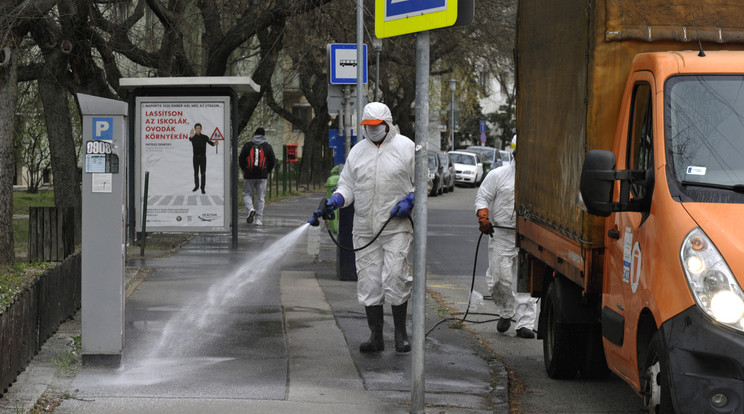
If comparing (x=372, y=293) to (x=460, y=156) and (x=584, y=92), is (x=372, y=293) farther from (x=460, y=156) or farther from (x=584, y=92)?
(x=460, y=156)

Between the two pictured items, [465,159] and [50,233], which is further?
[465,159]

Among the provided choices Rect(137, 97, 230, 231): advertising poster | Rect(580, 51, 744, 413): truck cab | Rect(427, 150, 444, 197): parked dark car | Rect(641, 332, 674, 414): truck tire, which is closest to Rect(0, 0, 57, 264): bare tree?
Rect(137, 97, 230, 231): advertising poster

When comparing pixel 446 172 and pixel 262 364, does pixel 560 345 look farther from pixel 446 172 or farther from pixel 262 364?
pixel 446 172

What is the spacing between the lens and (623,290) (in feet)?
20.6

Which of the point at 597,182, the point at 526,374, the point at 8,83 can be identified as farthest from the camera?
the point at 8,83

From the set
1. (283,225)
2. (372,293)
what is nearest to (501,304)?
(372,293)

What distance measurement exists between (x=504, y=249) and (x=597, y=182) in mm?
4590

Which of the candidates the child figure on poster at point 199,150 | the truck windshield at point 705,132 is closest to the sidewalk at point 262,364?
the truck windshield at point 705,132

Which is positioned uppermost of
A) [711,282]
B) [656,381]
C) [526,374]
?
Answer: [711,282]

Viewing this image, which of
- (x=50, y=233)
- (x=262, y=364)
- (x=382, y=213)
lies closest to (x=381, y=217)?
(x=382, y=213)

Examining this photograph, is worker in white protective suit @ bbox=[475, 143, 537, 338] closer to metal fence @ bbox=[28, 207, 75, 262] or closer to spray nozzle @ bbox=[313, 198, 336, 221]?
spray nozzle @ bbox=[313, 198, 336, 221]

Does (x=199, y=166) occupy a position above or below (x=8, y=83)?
below

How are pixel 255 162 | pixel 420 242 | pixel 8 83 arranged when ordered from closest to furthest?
pixel 420 242 → pixel 8 83 → pixel 255 162

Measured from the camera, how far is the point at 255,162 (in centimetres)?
2412
